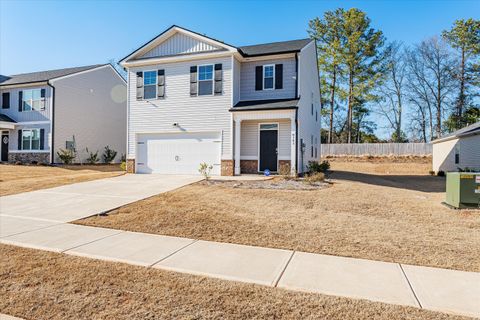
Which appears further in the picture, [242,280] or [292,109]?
[292,109]

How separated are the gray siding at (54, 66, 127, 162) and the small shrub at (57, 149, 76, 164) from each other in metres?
0.38

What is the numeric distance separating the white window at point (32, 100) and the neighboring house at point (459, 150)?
28711 mm

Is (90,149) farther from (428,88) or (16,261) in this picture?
(428,88)

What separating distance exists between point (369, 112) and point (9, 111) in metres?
38.7

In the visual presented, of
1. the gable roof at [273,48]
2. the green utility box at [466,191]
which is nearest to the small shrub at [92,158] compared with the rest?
the gable roof at [273,48]

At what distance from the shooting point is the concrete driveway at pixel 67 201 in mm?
6844

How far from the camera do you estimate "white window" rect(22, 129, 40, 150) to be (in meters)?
21.6

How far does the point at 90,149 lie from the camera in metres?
23.8

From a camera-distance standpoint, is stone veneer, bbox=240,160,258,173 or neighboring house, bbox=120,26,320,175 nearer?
neighboring house, bbox=120,26,320,175

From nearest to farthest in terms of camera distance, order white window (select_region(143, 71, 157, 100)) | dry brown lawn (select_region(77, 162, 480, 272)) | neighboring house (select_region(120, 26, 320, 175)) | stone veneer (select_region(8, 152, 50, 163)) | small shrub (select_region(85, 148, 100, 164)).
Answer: dry brown lawn (select_region(77, 162, 480, 272)), neighboring house (select_region(120, 26, 320, 175)), white window (select_region(143, 71, 157, 100)), stone veneer (select_region(8, 152, 50, 163)), small shrub (select_region(85, 148, 100, 164))

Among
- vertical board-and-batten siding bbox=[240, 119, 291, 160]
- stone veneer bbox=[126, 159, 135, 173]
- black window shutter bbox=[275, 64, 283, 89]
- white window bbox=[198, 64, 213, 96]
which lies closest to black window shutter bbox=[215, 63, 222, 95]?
white window bbox=[198, 64, 213, 96]

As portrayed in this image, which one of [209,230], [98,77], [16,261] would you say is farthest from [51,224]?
[98,77]

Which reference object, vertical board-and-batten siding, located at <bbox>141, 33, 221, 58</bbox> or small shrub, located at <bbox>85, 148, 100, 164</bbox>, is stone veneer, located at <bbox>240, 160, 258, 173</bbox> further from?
small shrub, located at <bbox>85, 148, 100, 164</bbox>

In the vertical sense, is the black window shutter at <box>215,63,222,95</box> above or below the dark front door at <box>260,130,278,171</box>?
above
